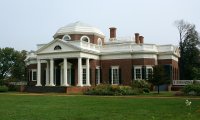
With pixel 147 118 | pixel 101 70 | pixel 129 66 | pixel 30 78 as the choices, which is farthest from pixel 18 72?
pixel 147 118

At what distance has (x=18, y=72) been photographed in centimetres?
6712

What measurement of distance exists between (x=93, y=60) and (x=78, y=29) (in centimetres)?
583

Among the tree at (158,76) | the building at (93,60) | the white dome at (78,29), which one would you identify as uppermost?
the white dome at (78,29)

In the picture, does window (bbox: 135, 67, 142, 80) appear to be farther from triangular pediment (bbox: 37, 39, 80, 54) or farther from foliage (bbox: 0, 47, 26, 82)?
foliage (bbox: 0, 47, 26, 82)

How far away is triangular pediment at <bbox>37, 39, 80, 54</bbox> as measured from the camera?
145ft

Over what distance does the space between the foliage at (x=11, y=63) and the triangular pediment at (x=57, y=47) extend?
2076 cm

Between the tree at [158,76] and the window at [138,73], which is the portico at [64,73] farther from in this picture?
the tree at [158,76]

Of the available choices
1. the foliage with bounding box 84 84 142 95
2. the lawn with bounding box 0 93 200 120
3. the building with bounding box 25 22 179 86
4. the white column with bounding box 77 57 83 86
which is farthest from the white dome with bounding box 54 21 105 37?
the lawn with bounding box 0 93 200 120

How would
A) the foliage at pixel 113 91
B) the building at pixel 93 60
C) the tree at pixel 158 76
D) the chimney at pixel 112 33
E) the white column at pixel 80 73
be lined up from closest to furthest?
the foliage at pixel 113 91
the tree at pixel 158 76
the white column at pixel 80 73
the building at pixel 93 60
the chimney at pixel 112 33

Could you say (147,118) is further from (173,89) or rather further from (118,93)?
(173,89)

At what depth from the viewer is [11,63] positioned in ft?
218

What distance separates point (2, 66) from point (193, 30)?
3732 cm

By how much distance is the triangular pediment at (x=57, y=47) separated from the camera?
44.1 m

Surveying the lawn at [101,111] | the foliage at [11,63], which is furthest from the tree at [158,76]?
the foliage at [11,63]
